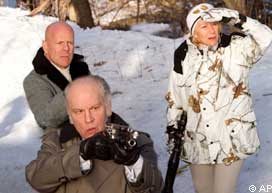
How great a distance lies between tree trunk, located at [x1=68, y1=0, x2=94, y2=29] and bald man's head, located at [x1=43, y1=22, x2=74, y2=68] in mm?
10273

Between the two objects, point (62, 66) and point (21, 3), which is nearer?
point (62, 66)

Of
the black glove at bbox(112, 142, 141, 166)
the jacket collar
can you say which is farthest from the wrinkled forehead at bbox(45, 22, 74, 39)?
the black glove at bbox(112, 142, 141, 166)

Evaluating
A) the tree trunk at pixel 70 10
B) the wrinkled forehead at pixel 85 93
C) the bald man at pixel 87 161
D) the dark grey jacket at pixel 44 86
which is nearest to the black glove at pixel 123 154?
the bald man at pixel 87 161

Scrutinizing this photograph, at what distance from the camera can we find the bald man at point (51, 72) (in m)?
3.59

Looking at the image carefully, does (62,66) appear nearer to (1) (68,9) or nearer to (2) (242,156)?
(2) (242,156)

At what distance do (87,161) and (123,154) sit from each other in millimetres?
222

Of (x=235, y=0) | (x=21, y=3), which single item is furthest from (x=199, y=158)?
(x=21, y=3)

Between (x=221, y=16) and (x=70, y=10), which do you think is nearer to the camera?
(x=221, y=16)

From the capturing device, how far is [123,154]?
7.92 ft

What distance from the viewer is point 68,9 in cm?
1448

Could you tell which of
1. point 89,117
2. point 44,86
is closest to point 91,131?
point 89,117

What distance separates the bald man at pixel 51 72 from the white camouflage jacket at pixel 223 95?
976 millimetres

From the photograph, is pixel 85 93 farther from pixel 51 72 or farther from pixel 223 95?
pixel 223 95

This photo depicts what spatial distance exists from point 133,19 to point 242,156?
1310cm
